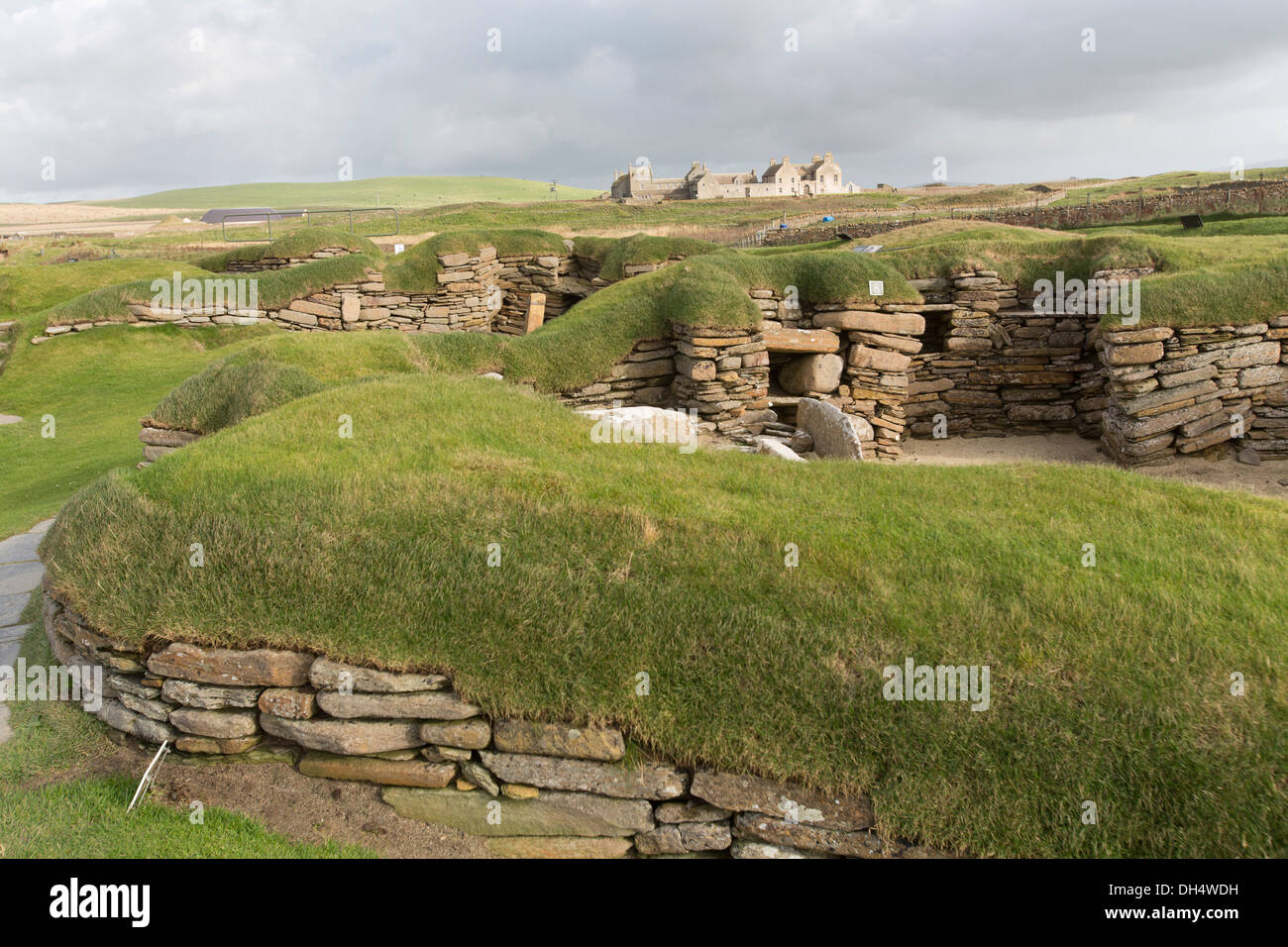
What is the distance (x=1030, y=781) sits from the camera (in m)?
4.46

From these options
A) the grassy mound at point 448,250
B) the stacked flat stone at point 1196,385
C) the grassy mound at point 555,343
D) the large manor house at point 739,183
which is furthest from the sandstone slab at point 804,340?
the large manor house at point 739,183

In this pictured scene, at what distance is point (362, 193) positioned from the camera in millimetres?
144750

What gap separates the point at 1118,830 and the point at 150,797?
5.79m

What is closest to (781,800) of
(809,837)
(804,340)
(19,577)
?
(809,837)

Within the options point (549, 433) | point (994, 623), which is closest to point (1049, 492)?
point (994, 623)

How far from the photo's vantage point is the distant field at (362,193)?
5285 inches

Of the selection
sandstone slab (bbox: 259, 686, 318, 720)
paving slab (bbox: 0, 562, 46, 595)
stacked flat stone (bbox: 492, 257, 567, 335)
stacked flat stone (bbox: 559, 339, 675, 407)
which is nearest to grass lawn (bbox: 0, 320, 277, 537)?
paving slab (bbox: 0, 562, 46, 595)

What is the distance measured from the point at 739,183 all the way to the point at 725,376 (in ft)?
237

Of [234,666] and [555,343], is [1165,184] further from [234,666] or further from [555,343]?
[234,666]

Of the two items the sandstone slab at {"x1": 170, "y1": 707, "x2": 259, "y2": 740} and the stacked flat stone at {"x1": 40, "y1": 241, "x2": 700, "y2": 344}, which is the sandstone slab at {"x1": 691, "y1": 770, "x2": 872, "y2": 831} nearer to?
the sandstone slab at {"x1": 170, "y1": 707, "x2": 259, "y2": 740}

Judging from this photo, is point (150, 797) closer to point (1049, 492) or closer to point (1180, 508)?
point (1049, 492)

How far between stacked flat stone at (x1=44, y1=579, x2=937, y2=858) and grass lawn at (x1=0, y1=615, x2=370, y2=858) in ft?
1.36

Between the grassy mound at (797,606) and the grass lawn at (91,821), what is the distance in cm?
97

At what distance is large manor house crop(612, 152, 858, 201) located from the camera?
256ft
